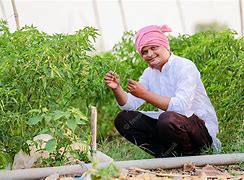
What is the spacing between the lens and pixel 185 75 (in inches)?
151

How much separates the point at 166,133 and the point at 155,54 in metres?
0.45

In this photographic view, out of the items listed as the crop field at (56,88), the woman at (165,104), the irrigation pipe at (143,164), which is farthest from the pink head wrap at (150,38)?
the irrigation pipe at (143,164)

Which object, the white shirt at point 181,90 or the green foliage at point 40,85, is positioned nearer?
the green foliage at point 40,85

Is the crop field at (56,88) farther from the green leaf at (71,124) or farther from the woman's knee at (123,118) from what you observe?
the woman's knee at (123,118)

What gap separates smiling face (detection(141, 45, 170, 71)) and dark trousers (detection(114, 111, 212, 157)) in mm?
313

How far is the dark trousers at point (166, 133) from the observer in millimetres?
3832

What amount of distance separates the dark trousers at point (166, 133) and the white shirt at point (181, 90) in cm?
5

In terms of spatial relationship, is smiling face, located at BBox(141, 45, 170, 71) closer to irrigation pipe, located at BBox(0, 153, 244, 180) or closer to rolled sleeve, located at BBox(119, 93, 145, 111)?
rolled sleeve, located at BBox(119, 93, 145, 111)

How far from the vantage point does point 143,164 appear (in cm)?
367

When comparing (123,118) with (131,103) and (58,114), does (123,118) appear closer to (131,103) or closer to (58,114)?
(131,103)

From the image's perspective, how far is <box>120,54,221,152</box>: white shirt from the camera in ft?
12.5

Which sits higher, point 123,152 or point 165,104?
point 165,104

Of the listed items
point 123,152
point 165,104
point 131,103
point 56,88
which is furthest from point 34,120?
point 123,152

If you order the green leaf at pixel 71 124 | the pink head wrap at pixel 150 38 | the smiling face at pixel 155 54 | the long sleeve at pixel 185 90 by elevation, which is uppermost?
the pink head wrap at pixel 150 38
